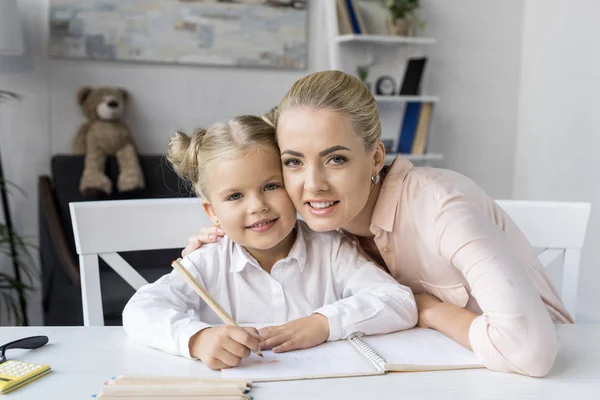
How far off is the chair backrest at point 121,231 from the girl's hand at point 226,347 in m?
0.50

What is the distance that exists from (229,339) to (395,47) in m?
2.73

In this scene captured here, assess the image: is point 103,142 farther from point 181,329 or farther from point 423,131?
point 181,329

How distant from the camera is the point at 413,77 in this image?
314cm

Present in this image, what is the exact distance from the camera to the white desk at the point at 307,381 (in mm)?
769

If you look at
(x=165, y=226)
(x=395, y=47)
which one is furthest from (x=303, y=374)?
(x=395, y=47)

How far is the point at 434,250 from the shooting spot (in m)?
1.04

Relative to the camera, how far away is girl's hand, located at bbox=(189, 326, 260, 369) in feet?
2.75

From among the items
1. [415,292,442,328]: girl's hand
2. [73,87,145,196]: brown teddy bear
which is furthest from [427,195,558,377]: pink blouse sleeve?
[73,87,145,196]: brown teddy bear

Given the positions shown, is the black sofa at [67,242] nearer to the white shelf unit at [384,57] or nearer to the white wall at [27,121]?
the white wall at [27,121]

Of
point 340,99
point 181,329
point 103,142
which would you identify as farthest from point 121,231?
point 103,142

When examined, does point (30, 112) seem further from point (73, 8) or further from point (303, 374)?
point (303, 374)

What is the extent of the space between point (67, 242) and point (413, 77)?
1.79 m

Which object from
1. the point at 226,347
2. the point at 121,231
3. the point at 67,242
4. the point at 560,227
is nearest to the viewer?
the point at 226,347

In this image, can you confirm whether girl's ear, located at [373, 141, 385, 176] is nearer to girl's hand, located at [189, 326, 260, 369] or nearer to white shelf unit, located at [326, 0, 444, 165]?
girl's hand, located at [189, 326, 260, 369]
